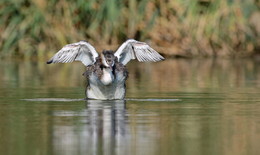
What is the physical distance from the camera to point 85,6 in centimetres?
2153

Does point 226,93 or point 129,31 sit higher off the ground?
point 129,31

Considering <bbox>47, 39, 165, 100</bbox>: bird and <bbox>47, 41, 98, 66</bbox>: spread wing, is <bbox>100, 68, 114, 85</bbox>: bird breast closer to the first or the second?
<bbox>47, 39, 165, 100</bbox>: bird

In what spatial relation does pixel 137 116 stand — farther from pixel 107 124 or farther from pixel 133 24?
pixel 133 24

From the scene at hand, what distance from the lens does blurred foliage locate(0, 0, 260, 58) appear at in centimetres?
2142

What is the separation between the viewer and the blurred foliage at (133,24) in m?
21.4

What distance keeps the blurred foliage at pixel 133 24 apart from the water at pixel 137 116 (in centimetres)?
434

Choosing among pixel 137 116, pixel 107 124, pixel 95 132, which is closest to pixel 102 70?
pixel 137 116

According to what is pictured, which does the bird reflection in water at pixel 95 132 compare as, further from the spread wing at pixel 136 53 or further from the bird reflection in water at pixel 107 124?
the spread wing at pixel 136 53

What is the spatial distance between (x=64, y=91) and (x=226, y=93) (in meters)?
2.18

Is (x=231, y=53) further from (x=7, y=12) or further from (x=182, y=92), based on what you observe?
(x=182, y=92)

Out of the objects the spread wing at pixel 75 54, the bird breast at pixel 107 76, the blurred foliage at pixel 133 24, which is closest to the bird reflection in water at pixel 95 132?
the bird breast at pixel 107 76

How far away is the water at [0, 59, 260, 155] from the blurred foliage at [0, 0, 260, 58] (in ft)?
14.3

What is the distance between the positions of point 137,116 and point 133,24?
11811 mm

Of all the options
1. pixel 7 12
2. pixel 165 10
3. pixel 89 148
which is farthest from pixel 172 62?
pixel 89 148
